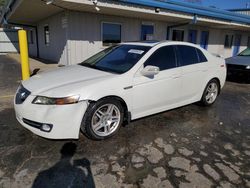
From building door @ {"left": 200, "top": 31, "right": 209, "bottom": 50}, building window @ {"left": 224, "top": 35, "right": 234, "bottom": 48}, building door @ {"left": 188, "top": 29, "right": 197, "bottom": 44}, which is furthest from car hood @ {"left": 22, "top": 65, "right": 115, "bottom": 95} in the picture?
building window @ {"left": 224, "top": 35, "right": 234, "bottom": 48}

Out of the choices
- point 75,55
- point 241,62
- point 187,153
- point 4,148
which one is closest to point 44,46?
point 75,55

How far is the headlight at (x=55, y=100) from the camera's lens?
118 inches

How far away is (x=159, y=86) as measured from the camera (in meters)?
3.99

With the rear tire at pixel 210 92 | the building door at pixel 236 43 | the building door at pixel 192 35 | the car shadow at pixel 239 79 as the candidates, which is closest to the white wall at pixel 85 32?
the building door at pixel 192 35

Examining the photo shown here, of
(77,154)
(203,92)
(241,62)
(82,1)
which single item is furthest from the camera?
(241,62)

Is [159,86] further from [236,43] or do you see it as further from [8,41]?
[8,41]

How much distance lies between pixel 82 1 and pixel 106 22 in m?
3.27

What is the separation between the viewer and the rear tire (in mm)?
5168

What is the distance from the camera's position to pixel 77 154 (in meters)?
3.10

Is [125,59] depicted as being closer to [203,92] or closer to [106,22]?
[203,92]

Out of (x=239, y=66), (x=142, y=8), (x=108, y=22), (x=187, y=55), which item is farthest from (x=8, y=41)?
(x=187, y=55)

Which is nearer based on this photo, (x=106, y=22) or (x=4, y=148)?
(x=4, y=148)

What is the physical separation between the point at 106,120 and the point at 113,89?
0.54 metres

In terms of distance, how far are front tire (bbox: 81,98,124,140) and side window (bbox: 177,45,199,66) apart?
→ 181 cm
